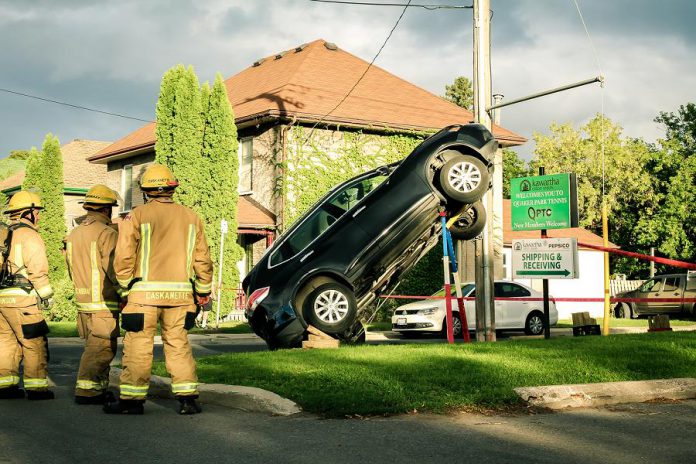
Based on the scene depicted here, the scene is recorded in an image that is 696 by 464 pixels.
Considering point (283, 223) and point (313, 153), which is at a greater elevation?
point (313, 153)

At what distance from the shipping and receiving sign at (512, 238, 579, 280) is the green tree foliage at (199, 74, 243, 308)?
12950 millimetres

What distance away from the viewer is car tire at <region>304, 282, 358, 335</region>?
1254 centimetres

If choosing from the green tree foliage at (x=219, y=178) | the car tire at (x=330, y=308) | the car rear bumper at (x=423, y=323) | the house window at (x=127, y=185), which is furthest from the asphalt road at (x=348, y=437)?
the house window at (x=127, y=185)

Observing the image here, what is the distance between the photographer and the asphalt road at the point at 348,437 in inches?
221

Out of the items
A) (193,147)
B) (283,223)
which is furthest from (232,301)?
(193,147)

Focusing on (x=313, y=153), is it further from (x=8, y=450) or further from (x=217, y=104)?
(x=8, y=450)

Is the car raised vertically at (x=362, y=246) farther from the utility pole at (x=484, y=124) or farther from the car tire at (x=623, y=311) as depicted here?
the car tire at (x=623, y=311)

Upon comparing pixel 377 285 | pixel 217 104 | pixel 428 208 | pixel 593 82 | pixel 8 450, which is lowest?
pixel 8 450

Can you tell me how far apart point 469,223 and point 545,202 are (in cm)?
123

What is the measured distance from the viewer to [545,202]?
14047 mm

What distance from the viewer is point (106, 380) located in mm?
8172

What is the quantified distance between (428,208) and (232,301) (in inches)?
560

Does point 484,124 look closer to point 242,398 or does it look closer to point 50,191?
point 242,398

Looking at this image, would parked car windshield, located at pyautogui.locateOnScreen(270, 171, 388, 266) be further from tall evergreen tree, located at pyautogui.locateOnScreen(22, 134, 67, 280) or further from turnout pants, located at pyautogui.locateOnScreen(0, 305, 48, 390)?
tall evergreen tree, located at pyautogui.locateOnScreen(22, 134, 67, 280)
